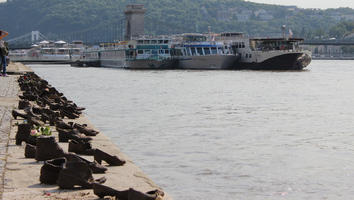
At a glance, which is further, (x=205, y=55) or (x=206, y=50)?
(x=206, y=50)

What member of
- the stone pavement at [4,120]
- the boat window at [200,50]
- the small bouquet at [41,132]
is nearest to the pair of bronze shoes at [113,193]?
the stone pavement at [4,120]

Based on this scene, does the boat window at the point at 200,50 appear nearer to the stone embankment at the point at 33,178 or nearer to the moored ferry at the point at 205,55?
the moored ferry at the point at 205,55

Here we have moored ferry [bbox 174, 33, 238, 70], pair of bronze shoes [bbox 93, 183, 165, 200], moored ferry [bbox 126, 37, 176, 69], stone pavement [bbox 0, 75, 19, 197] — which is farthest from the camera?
moored ferry [bbox 126, 37, 176, 69]

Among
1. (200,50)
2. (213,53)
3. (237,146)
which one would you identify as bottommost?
(237,146)

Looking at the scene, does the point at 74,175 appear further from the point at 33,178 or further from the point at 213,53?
the point at 213,53

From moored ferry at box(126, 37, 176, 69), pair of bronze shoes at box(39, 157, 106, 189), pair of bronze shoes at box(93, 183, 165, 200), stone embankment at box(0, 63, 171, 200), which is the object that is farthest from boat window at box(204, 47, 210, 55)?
pair of bronze shoes at box(93, 183, 165, 200)

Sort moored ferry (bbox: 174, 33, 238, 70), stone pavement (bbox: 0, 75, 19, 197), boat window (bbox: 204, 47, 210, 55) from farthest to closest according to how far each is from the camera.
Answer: boat window (bbox: 204, 47, 210, 55)
moored ferry (bbox: 174, 33, 238, 70)
stone pavement (bbox: 0, 75, 19, 197)

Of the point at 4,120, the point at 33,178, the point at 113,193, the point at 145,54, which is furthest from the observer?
the point at 145,54

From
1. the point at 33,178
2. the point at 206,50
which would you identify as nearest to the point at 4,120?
the point at 33,178

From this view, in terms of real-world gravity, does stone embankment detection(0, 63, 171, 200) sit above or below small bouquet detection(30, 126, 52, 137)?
below

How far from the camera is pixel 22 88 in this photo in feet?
89.9

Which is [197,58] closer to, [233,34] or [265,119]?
[233,34]

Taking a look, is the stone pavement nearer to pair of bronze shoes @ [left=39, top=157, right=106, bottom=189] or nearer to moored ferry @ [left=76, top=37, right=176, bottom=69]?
pair of bronze shoes @ [left=39, top=157, right=106, bottom=189]

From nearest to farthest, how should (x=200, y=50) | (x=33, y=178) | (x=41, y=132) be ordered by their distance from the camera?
(x=33, y=178), (x=41, y=132), (x=200, y=50)
